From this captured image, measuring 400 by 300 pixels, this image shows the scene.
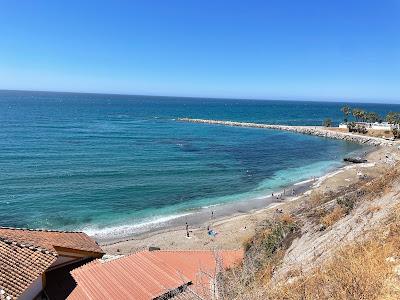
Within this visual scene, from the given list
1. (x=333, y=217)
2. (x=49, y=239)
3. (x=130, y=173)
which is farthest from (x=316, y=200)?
(x=130, y=173)

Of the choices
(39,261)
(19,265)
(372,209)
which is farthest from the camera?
(39,261)

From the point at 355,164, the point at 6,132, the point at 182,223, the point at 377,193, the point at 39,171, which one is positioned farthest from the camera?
the point at 6,132

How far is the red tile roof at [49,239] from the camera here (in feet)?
56.7

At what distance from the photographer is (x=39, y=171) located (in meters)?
48.6

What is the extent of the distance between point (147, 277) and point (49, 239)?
6162 mm

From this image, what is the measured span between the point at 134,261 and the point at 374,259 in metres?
11.9

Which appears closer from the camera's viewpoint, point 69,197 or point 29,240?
point 29,240

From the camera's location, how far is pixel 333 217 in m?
17.1

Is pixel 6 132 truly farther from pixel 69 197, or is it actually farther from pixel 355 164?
pixel 355 164

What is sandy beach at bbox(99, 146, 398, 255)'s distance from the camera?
95.9 ft

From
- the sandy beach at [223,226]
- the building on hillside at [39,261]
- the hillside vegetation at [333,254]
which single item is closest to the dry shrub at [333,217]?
the hillside vegetation at [333,254]

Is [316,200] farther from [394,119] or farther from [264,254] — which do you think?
[394,119]

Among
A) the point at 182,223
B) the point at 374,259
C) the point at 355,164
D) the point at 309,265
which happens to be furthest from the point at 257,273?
the point at 355,164

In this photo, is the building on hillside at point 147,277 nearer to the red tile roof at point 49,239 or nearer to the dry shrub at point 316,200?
the red tile roof at point 49,239
